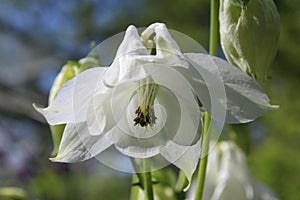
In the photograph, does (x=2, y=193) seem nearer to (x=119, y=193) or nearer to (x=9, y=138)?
(x=9, y=138)

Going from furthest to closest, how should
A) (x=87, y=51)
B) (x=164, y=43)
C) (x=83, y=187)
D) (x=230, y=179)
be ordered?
(x=87, y=51) → (x=83, y=187) → (x=230, y=179) → (x=164, y=43)

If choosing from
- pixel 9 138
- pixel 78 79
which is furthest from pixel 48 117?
pixel 9 138

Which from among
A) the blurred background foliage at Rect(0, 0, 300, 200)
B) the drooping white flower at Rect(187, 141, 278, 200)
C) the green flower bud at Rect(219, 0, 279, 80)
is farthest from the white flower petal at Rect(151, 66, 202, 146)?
the blurred background foliage at Rect(0, 0, 300, 200)

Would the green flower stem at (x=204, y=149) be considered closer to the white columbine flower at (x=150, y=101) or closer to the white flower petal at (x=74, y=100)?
the white columbine flower at (x=150, y=101)

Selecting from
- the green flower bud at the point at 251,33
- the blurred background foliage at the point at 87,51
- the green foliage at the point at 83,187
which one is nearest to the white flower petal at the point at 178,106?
the green flower bud at the point at 251,33

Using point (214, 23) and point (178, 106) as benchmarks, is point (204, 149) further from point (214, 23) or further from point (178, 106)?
point (214, 23)

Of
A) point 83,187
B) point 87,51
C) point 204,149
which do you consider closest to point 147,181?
point 204,149

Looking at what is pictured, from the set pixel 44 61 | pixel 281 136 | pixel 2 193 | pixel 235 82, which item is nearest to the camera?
pixel 235 82
